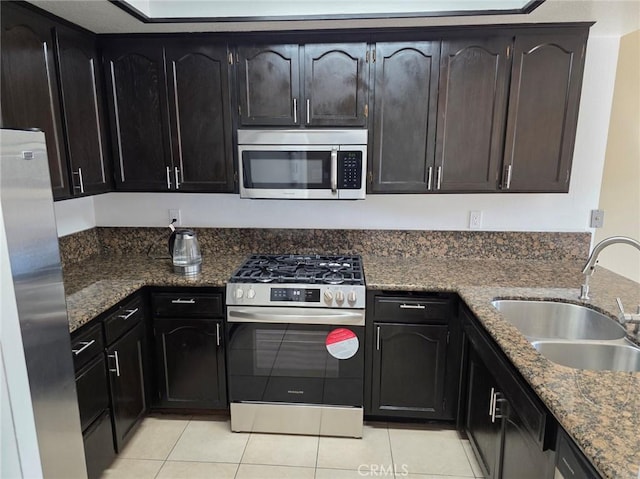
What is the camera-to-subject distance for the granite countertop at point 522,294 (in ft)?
3.43

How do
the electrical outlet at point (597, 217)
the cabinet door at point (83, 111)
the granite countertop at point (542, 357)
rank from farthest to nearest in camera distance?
1. the electrical outlet at point (597, 217)
2. the cabinet door at point (83, 111)
3. the granite countertop at point (542, 357)

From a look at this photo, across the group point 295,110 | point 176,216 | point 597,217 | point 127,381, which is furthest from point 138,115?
point 597,217

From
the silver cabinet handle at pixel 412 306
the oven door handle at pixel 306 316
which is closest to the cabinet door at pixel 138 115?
the oven door handle at pixel 306 316

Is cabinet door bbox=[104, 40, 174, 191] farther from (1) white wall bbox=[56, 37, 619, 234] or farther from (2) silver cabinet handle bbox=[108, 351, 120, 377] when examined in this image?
(2) silver cabinet handle bbox=[108, 351, 120, 377]

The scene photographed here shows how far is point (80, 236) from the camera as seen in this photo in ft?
8.71

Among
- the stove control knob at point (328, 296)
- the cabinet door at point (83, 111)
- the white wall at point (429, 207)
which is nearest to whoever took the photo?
the cabinet door at point (83, 111)

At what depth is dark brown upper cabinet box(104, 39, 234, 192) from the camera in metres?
2.31

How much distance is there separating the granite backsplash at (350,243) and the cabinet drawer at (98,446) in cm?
109

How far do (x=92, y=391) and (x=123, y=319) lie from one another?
14.3 inches

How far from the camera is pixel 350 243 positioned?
9.02 ft

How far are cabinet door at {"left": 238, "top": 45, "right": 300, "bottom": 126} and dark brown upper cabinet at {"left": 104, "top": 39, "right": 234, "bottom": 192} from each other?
0.10m

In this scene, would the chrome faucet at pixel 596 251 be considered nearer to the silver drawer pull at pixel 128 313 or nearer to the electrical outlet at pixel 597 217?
the electrical outlet at pixel 597 217

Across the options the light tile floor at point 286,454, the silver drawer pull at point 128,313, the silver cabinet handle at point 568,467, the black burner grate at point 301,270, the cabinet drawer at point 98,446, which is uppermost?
the black burner grate at point 301,270

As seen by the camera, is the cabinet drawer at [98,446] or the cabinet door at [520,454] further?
the cabinet drawer at [98,446]
